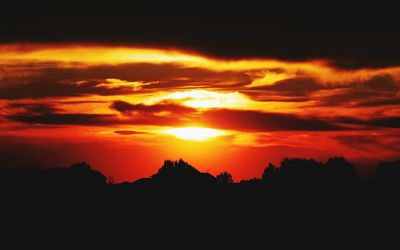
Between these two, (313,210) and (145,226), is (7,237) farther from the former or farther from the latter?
(313,210)

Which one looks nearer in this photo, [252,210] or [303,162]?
[252,210]

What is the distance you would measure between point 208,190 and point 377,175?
3992 centimetres

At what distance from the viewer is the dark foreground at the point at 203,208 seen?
513ft

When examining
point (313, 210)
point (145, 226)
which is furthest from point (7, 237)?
point (313, 210)

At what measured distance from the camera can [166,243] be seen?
155 metres

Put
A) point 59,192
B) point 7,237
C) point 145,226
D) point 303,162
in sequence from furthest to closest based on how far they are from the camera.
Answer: point 303,162
point 59,192
point 145,226
point 7,237

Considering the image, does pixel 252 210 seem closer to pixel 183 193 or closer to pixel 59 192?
pixel 183 193

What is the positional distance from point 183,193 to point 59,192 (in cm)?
2847

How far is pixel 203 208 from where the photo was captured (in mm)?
171750

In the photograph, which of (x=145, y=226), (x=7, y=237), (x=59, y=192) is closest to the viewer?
(x=7, y=237)

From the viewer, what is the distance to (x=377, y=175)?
177125 mm

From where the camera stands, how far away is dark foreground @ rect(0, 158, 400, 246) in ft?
513

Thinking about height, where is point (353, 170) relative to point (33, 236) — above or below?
above

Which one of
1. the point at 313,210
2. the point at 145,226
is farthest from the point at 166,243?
the point at 313,210
